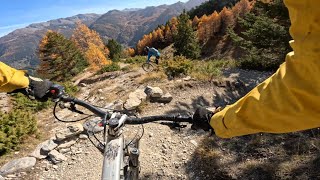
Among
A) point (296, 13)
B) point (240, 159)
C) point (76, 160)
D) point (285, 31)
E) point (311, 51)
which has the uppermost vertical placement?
point (296, 13)

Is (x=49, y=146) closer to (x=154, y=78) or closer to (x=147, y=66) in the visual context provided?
(x=154, y=78)

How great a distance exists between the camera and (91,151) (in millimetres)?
8617

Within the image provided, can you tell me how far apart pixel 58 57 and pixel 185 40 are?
21.6 meters

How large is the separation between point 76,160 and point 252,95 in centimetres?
759

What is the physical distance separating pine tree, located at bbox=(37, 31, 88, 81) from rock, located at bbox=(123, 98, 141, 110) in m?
39.7

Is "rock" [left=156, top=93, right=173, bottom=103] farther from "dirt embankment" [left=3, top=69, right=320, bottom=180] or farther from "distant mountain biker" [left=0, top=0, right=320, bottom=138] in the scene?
"distant mountain biker" [left=0, top=0, right=320, bottom=138]

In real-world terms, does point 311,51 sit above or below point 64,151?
above

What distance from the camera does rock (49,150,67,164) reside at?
27.0ft

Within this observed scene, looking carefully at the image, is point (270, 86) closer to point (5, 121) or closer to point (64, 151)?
point (64, 151)

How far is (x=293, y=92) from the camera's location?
136 centimetres

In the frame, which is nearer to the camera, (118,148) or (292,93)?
(292,93)

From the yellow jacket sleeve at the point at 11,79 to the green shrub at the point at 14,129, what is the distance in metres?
6.10

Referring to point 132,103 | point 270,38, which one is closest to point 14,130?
point 132,103

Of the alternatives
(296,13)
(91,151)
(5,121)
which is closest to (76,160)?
(91,151)
